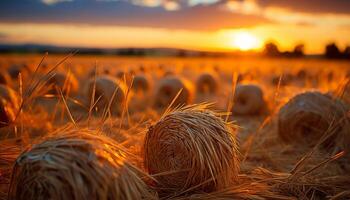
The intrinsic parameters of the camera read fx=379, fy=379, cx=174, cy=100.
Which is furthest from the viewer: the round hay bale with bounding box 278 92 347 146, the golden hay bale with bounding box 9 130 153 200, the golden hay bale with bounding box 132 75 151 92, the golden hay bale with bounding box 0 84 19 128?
the golden hay bale with bounding box 132 75 151 92

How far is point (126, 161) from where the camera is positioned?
2.24m

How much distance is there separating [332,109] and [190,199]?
2801mm

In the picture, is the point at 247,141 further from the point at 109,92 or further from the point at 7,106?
the point at 109,92

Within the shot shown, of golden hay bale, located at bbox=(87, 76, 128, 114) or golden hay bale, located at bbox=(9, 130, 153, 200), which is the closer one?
golden hay bale, located at bbox=(9, 130, 153, 200)

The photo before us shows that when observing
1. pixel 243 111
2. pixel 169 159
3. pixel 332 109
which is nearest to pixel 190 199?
pixel 169 159

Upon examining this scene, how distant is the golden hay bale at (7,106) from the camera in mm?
5081

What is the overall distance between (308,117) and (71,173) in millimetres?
3494

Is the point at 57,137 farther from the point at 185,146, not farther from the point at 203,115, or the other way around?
the point at 203,115

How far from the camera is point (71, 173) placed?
6.48 ft

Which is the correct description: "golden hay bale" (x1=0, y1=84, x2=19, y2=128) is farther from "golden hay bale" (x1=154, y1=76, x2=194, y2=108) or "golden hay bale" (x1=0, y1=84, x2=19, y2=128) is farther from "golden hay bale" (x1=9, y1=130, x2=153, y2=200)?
"golden hay bale" (x1=154, y1=76, x2=194, y2=108)

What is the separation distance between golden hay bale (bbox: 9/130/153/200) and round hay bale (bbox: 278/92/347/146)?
3.15m

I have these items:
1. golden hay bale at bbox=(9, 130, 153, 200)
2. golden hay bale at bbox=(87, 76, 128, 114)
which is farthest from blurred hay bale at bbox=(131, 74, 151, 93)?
golden hay bale at bbox=(9, 130, 153, 200)

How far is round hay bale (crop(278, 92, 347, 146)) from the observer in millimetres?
4582

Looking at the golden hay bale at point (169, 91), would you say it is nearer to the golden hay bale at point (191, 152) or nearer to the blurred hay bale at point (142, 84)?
the blurred hay bale at point (142, 84)
